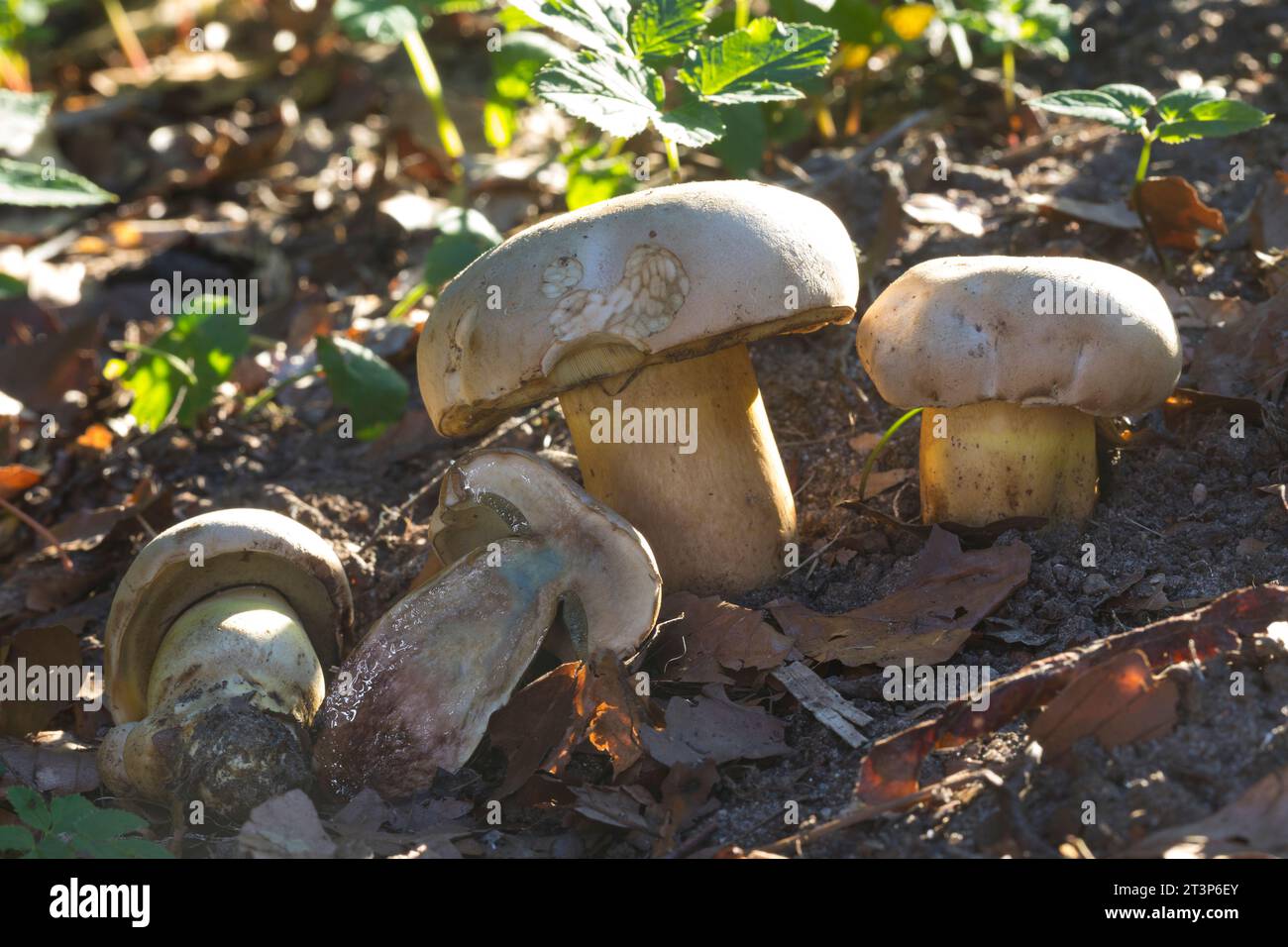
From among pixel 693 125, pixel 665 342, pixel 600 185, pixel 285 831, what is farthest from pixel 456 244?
pixel 285 831

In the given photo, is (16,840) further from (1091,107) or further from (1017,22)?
(1017,22)

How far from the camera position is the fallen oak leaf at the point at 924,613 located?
2863mm

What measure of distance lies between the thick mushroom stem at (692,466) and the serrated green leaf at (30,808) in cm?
146

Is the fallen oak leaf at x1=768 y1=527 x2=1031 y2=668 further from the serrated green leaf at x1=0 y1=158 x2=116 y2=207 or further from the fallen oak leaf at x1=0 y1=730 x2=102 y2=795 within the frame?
the serrated green leaf at x1=0 y1=158 x2=116 y2=207

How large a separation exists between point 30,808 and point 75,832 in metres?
0.16

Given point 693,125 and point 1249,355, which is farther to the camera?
point 1249,355

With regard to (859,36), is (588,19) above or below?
below

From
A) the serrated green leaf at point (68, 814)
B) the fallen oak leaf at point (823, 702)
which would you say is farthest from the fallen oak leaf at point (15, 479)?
the fallen oak leaf at point (823, 702)

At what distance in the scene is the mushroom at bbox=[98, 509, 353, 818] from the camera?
2.67 meters

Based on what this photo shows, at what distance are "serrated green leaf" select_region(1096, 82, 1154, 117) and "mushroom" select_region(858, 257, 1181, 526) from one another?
808mm

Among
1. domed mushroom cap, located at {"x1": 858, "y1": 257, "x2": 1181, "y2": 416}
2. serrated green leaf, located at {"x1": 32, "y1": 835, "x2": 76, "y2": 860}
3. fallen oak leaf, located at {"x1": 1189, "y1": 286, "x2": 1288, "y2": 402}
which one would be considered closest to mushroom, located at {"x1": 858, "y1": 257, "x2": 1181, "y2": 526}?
domed mushroom cap, located at {"x1": 858, "y1": 257, "x2": 1181, "y2": 416}

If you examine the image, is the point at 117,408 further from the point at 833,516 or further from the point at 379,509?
the point at 833,516

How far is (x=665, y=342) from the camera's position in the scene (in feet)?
8.93
